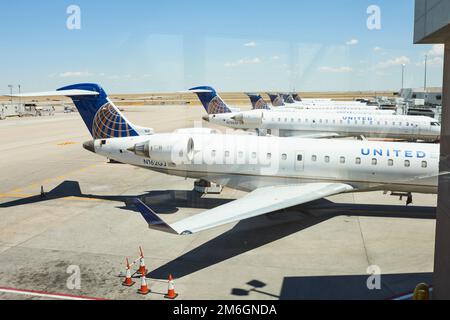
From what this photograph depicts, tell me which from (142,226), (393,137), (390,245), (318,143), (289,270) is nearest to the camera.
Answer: (289,270)

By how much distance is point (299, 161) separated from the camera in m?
15.8

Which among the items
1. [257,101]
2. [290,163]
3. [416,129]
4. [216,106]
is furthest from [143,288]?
[257,101]

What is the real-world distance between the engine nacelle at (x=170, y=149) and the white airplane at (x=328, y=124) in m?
17.7

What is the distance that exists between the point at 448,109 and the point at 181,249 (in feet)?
26.9

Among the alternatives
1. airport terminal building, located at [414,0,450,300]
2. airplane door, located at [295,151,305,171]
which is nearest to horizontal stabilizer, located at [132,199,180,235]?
airport terminal building, located at [414,0,450,300]

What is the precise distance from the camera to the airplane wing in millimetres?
9977

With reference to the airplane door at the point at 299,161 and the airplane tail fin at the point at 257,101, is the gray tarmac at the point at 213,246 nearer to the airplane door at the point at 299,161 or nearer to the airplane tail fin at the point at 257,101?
the airplane door at the point at 299,161

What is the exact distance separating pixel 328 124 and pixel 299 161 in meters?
20.8

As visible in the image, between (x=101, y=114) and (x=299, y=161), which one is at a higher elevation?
(x=101, y=114)

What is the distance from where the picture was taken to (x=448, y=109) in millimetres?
7512

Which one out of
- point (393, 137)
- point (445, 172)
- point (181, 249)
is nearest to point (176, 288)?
point (181, 249)

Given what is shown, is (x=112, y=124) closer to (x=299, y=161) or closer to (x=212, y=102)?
(x=299, y=161)
